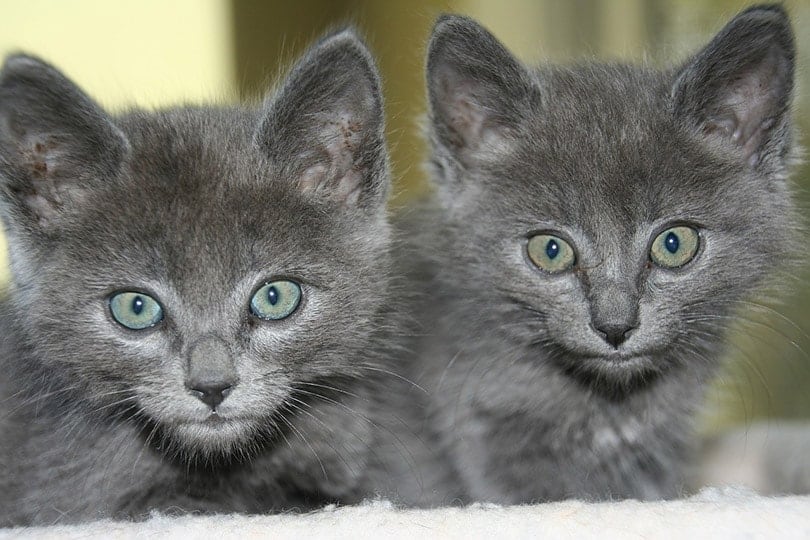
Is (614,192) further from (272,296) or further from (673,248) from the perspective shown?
(272,296)

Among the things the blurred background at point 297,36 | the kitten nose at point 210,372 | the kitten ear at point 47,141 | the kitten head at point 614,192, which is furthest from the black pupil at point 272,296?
the blurred background at point 297,36

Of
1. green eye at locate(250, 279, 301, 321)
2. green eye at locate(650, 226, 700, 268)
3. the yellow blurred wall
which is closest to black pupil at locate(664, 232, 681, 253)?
green eye at locate(650, 226, 700, 268)

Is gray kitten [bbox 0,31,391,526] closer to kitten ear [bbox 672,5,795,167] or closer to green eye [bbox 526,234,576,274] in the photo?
green eye [bbox 526,234,576,274]

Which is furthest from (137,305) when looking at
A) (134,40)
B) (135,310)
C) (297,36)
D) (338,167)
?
(134,40)

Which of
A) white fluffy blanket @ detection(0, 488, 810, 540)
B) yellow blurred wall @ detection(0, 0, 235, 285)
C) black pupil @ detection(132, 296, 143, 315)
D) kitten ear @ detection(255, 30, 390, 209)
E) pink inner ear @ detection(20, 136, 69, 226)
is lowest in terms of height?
white fluffy blanket @ detection(0, 488, 810, 540)

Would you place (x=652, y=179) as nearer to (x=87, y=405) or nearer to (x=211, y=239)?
(x=211, y=239)

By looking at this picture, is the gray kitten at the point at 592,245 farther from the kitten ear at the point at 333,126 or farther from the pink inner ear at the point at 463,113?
the kitten ear at the point at 333,126

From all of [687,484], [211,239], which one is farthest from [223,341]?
[687,484]

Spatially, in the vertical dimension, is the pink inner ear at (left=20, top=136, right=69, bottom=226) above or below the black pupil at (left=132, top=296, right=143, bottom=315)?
above
